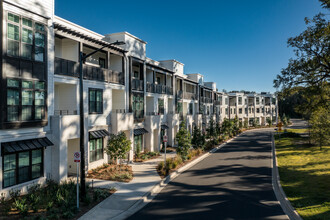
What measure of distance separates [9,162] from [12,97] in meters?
3.41

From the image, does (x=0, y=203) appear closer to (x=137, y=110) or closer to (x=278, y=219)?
→ (x=278, y=219)

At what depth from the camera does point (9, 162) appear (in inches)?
466

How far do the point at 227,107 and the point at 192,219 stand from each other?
60876 millimetres

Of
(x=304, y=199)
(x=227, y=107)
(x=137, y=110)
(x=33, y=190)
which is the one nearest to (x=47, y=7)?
(x=33, y=190)

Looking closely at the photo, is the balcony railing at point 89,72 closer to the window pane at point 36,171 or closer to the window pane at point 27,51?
the window pane at point 27,51

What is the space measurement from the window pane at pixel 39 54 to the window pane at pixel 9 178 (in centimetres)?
646

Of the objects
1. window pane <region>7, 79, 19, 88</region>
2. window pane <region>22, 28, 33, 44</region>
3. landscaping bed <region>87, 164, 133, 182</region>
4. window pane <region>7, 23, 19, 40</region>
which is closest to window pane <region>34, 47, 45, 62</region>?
window pane <region>22, 28, 33, 44</region>

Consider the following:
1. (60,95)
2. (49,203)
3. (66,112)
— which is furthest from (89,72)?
(49,203)

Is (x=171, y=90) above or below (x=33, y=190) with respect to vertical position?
above

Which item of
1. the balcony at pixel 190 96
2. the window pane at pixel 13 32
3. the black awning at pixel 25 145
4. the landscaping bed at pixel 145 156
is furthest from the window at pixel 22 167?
the balcony at pixel 190 96

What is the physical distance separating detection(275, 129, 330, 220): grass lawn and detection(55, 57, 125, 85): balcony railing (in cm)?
1562

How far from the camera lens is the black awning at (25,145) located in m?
11.4

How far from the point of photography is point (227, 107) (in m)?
67.7

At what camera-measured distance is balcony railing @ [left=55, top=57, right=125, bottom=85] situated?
15.4 m
